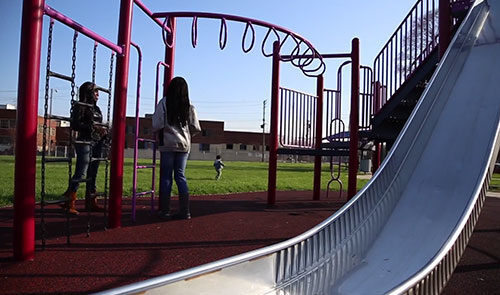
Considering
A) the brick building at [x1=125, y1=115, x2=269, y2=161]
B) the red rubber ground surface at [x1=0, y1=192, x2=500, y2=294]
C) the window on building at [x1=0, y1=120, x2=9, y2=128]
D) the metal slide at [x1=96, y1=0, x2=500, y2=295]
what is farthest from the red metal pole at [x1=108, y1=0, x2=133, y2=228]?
the window on building at [x1=0, y1=120, x2=9, y2=128]

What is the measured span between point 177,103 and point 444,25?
295cm

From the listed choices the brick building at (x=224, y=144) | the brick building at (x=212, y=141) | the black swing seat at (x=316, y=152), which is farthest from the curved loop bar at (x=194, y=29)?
the brick building at (x=224, y=144)

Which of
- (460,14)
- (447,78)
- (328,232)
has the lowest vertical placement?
(328,232)

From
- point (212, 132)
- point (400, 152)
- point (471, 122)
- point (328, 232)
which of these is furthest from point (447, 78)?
point (212, 132)

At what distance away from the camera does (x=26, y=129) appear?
2.14 m

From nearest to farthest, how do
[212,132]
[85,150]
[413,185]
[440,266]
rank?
[440,266]
[413,185]
[85,150]
[212,132]

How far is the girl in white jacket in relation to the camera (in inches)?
145

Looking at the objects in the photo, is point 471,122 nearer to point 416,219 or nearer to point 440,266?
point 416,219

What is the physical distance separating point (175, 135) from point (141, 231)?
0.99 metres

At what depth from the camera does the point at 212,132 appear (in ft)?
164

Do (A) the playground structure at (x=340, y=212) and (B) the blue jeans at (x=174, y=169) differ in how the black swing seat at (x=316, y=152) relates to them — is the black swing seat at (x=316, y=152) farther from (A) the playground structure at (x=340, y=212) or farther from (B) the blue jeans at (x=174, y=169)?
(B) the blue jeans at (x=174, y=169)

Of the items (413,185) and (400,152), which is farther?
(400,152)

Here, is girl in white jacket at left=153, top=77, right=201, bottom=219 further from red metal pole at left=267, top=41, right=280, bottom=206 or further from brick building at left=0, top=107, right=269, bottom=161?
brick building at left=0, top=107, right=269, bottom=161

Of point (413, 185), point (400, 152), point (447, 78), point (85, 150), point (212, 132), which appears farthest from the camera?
point (212, 132)
